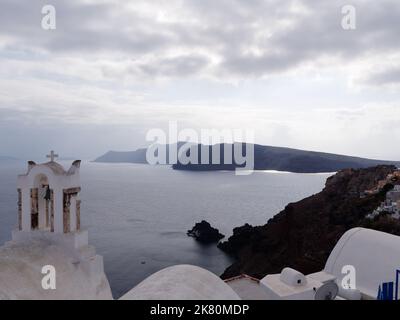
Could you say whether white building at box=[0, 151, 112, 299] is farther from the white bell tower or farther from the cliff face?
the cliff face

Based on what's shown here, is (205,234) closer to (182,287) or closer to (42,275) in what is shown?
(42,275)

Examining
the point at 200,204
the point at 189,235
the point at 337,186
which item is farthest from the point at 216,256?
the point at 200,204

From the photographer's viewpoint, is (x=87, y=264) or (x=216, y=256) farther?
(x=216, y=256)

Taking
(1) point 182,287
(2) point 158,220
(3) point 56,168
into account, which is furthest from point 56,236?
(2) point 158,220

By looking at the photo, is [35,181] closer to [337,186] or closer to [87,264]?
[87,264]

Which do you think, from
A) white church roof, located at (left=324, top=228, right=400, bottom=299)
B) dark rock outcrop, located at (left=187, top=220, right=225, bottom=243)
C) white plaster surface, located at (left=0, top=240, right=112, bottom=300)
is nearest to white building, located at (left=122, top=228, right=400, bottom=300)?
white church roof, located at (left=324, top=228, right=400, bottom=299)

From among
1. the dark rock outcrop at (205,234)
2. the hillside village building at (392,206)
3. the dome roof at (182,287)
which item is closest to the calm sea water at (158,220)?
the dark rock outcrop at (205,234)
